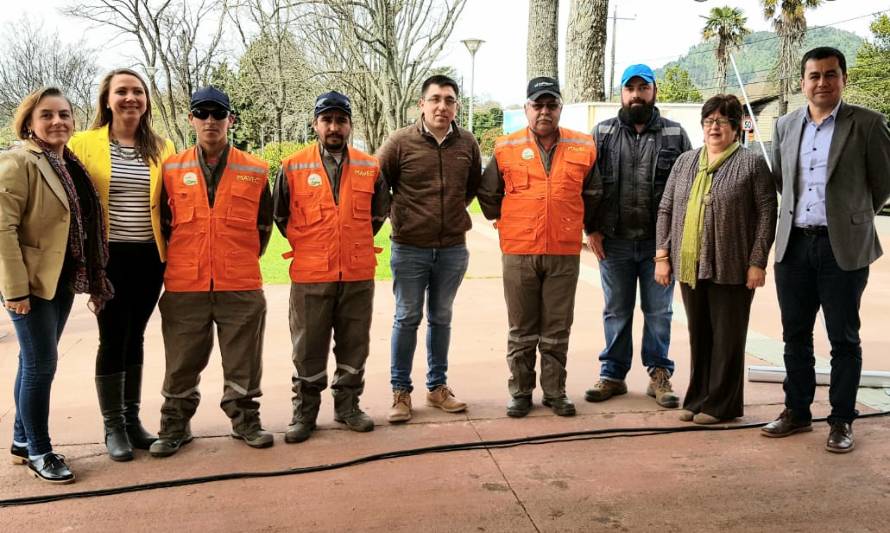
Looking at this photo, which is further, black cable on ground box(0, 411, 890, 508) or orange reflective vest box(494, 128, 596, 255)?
orange reflective vest box(494, 128, 596, 255)

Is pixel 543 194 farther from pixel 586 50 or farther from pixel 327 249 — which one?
pixel 586 50

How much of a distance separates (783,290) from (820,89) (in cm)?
105

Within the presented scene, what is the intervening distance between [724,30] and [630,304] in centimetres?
4986

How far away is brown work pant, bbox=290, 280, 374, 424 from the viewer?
412 centimetres

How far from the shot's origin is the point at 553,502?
3322 millimetres

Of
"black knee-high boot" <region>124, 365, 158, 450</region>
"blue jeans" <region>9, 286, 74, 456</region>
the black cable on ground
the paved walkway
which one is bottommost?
the paved walkway

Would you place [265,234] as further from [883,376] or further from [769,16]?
[769,16]

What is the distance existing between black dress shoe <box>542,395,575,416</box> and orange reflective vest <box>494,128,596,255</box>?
2.81ft

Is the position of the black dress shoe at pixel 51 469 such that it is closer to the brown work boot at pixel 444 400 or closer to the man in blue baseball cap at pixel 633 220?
the brown work boot at pixel 444 400

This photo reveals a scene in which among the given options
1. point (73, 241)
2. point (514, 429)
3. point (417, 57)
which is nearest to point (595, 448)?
point (514, 429)

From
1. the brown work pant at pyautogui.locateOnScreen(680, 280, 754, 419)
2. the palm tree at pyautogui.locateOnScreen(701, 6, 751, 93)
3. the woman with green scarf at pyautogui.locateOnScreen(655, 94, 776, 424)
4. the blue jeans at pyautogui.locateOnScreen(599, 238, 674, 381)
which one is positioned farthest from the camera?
the palm tree at pyautogui.locateOnScreen(701, 6, 751, 93)

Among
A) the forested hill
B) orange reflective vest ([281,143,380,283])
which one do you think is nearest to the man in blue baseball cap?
orange reflective vest ([281,143,380,283])

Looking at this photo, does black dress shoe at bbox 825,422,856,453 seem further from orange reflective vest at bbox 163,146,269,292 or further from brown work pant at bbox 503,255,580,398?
orange reflective vest at bbox 163,146,269,292

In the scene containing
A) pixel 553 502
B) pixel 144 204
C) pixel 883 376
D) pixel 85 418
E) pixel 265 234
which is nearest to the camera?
pixel 553 502
